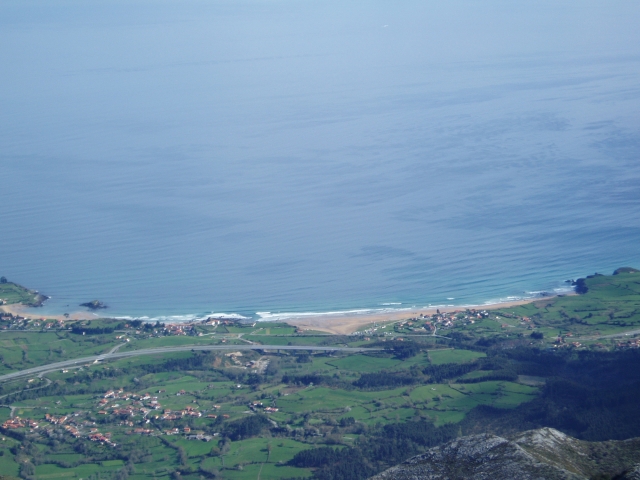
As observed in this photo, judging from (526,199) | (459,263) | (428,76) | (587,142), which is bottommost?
(459,263)

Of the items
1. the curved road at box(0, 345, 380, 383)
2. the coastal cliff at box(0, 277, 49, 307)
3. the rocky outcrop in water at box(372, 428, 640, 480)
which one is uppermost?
the coastal cliff at box(0, 277, 49, 307)

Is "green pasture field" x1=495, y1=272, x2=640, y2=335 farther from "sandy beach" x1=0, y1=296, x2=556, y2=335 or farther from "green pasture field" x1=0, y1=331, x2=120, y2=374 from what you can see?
"green pasture field" x1=0, y1=331, x2=120, y2=374

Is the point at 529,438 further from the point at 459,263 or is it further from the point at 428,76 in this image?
the point at 428,76

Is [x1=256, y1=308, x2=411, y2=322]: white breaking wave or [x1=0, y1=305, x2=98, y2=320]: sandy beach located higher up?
[x1=0, y1=305, x2=98, y2=320]: sandy beach

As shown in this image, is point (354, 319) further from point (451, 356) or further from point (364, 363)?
point (451, 356)

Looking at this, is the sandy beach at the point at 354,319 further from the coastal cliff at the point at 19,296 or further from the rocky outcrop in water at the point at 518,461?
the rocky outcrop in water at the point at 518,461

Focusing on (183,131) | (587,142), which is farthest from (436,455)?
(183,131)

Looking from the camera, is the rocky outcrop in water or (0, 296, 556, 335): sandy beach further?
(0, 296, 556, 335): sandy beach

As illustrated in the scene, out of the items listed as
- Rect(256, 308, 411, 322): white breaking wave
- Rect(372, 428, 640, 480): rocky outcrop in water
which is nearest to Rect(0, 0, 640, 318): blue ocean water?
Rect(256, 308, 411, 322): white breaking wave
